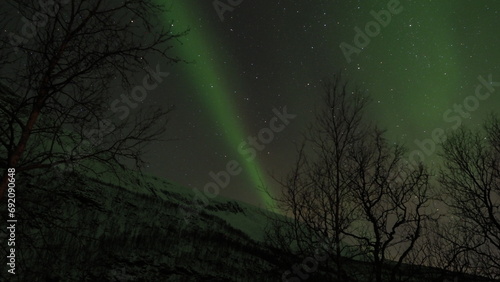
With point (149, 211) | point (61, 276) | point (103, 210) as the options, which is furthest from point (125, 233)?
point (149, 211)

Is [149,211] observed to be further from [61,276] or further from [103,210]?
[61,276]

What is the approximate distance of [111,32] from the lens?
10.2 ft

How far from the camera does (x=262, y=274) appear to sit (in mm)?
26109

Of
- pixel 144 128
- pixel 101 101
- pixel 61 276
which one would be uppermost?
pixel 101 101

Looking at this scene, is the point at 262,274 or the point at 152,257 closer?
the point at 152,257

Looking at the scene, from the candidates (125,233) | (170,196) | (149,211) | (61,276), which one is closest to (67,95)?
(61,276)

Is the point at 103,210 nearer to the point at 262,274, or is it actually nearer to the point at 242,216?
the point at 262,274

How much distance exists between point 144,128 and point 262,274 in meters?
25.7

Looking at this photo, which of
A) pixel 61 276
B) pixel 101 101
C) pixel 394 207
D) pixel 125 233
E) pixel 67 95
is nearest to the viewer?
pixel 67 95

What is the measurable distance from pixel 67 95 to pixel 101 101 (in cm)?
32

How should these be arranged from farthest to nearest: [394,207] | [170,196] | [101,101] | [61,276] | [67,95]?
[170,196] → [61,276] → [394,207] → [101,101] → [67,95]

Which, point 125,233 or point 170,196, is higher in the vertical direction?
point 170,196

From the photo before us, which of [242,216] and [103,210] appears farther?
[242,216]

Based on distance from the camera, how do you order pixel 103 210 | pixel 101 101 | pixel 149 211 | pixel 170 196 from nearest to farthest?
pixel 101 101
pixel 103 210
pixel 149 211
pixel 170 196
